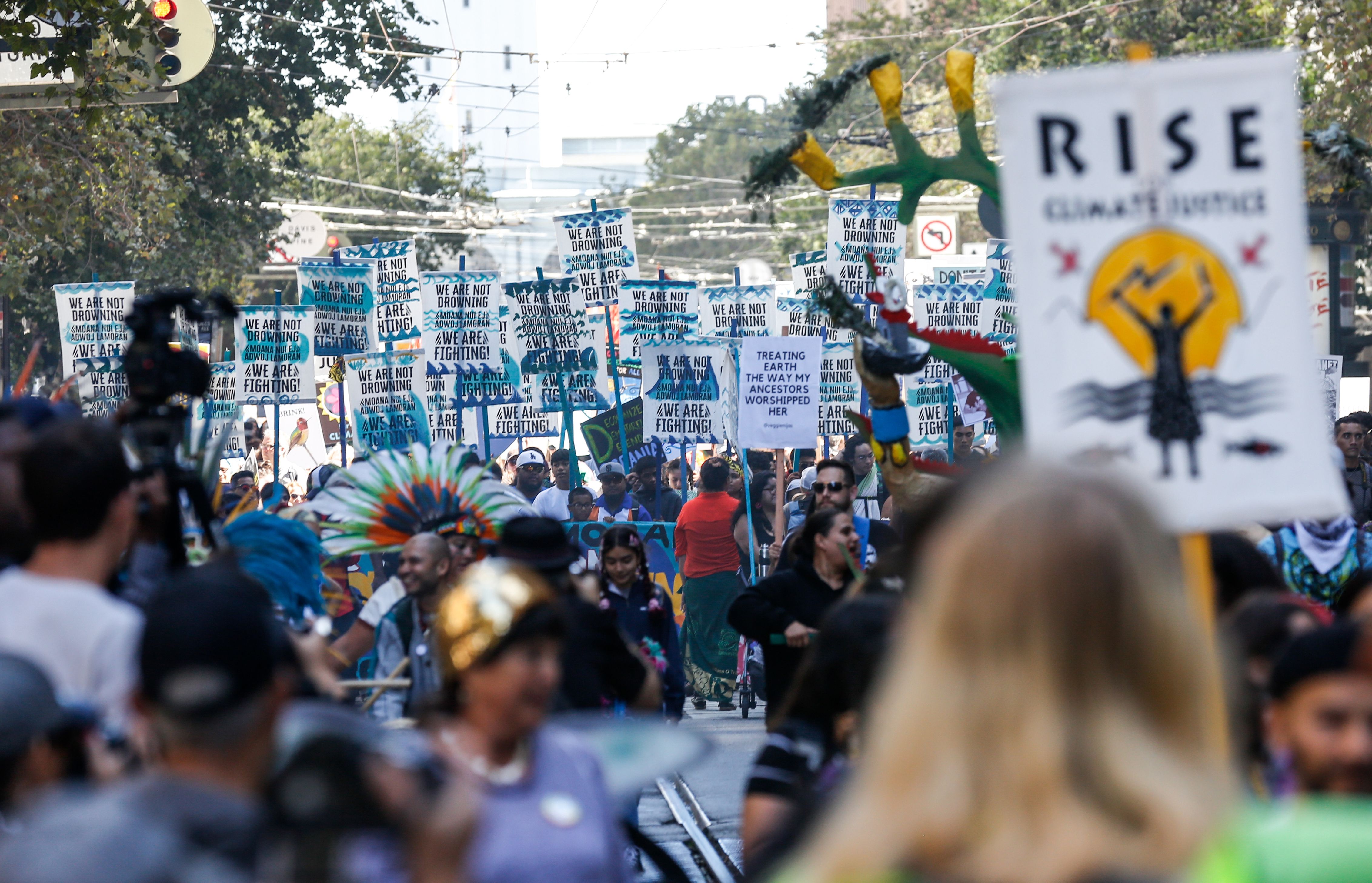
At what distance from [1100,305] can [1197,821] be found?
1898 millimetres

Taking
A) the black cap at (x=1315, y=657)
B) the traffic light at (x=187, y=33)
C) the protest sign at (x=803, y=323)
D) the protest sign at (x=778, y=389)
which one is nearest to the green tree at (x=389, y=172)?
the protest sign at (x=803, y=323)

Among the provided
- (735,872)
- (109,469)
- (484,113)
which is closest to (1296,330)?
(109,469)

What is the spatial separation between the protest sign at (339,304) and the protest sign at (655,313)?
9.96 feet

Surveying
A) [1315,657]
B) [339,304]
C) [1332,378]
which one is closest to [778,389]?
[339,304]

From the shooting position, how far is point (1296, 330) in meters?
3.74

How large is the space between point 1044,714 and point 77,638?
260cm

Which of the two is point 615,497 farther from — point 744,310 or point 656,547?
point 744,310

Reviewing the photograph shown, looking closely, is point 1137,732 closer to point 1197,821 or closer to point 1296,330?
point 1197,821

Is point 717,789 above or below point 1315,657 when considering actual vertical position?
below

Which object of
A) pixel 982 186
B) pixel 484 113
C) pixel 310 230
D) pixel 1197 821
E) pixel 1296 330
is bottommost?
pixel 1197 821

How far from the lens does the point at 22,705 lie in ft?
9.93

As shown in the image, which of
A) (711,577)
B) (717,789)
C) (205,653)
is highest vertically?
(205,653)

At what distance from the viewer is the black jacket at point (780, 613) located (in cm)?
705

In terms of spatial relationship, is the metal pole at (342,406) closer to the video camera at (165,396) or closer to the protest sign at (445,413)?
the protest sign at (445,413)
